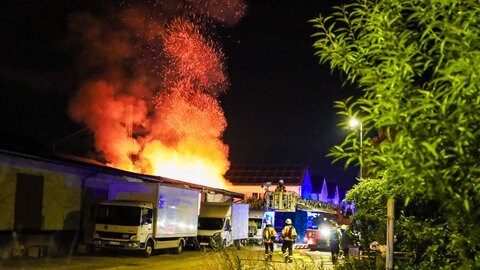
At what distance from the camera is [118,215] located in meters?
27.0

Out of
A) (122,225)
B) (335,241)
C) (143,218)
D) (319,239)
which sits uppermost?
(143,218)

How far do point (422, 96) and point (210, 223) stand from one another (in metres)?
32.2

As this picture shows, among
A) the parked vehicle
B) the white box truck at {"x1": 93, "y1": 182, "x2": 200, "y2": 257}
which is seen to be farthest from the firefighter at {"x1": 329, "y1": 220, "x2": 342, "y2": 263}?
the parked vehicle

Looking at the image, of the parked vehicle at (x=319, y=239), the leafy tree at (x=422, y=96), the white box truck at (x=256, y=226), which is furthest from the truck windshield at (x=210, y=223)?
the leafy tree at (x=422, y=96)

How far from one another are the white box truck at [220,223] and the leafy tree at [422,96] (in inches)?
1169

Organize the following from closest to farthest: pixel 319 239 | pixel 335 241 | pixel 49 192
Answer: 1. pixel 335 241
2. pixel 49 192
3. pixel 319 239

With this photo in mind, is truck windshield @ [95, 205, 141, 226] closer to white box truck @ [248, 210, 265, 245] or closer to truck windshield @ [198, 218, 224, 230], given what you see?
truck windshield @ [198, 218, 224, 230]

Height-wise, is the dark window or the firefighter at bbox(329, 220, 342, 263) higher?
the dark window

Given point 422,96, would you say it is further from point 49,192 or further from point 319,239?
point 319,239

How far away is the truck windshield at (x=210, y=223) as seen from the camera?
116ft

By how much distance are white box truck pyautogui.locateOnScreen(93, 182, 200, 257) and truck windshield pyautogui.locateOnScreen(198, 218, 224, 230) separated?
13.2 ft

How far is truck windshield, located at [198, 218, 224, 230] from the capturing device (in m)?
35.3

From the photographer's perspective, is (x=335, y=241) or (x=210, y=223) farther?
(x=210, y=223)

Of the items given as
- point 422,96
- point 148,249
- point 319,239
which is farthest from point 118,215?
point 422,96
